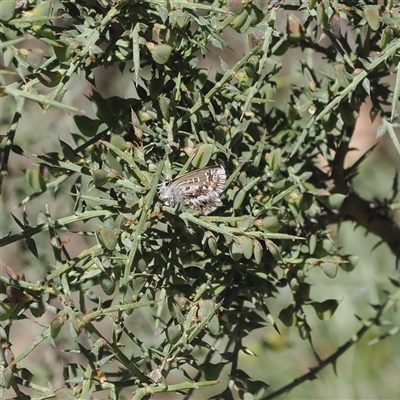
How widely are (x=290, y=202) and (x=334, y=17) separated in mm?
272

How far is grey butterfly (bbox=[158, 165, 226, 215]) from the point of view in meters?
0.79

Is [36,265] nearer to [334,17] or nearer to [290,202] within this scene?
[290,202]

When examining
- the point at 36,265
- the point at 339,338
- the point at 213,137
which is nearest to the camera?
the point at 213,137

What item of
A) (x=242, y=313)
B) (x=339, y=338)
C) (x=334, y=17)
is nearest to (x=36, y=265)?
(x=242, y=313)

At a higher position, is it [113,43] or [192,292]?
[113,43]

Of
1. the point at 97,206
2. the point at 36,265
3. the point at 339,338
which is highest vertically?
the point at 97,206

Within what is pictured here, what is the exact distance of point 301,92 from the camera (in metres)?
1.07

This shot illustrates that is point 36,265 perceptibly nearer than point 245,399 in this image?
No

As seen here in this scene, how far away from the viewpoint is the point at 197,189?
811mm

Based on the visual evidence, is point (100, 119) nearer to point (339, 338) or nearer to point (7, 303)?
point (7, 303)

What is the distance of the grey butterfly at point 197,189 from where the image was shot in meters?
0.79

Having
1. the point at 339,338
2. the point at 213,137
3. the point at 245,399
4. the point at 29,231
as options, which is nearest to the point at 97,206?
the point at 29,231

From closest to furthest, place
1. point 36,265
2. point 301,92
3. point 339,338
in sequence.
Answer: point 301,92, point 36,265, point 339,338

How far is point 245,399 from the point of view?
3.07ft
